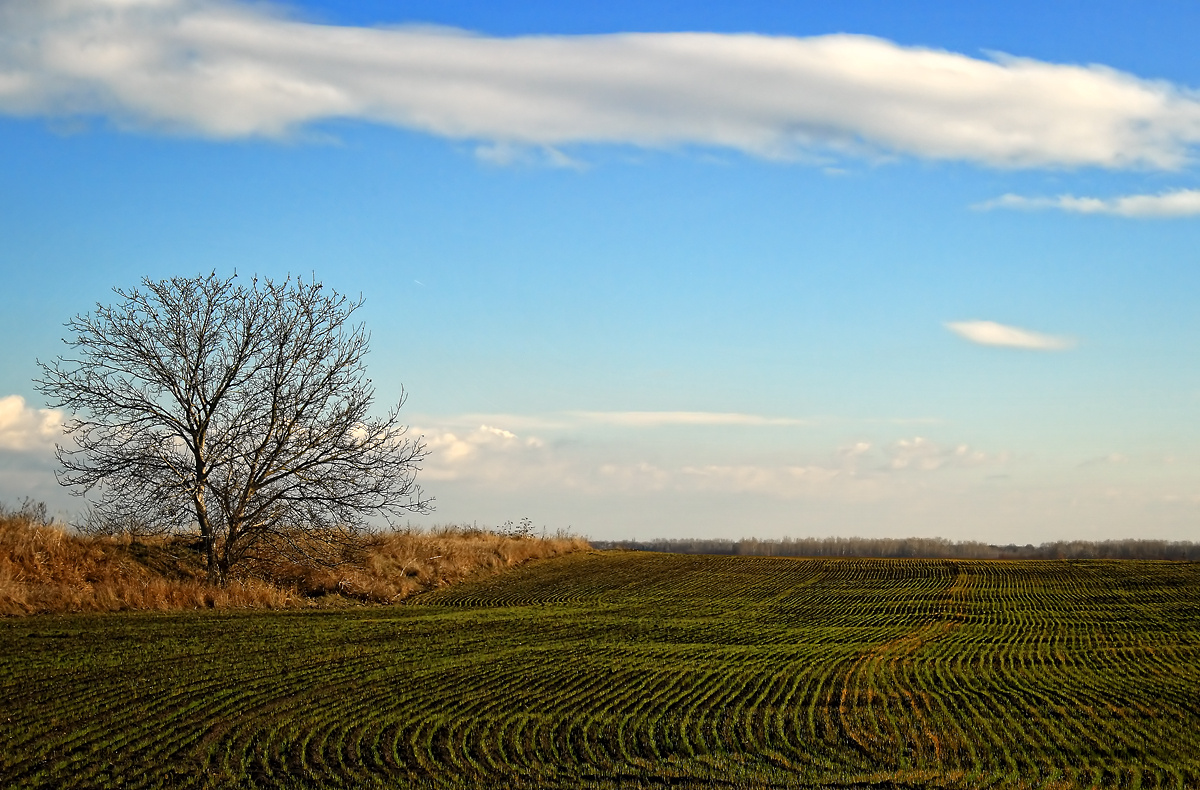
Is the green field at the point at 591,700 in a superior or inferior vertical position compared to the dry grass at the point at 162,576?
inferior

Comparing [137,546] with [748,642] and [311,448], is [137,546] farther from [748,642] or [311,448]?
[748,642]

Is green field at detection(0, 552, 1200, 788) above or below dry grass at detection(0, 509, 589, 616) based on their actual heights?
below

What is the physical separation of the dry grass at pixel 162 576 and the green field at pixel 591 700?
237cm

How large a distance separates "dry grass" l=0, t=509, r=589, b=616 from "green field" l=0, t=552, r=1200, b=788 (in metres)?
2.37

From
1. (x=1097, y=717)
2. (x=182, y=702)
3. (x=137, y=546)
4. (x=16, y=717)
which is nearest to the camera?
(x=16, y=717)

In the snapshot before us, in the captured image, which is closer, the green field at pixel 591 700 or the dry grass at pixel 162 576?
the green field at pixel 591 700

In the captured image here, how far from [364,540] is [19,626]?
15.4m

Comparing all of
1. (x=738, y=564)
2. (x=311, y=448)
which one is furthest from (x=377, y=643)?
(x=738, y=564)

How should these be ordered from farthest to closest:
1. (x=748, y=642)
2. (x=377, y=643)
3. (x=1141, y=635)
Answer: (x=1141, y=635), (x=748, y=642), (x=377, y=643)

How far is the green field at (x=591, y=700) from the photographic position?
12.1 m

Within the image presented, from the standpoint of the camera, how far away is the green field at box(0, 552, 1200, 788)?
1215cm

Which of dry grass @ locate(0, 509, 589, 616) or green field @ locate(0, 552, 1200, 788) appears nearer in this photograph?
green field @ locate(0, 552, 1200, 788)

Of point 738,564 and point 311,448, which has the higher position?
point 311,448

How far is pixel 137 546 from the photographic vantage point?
3162 cm
